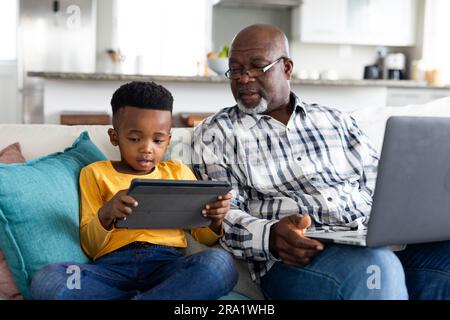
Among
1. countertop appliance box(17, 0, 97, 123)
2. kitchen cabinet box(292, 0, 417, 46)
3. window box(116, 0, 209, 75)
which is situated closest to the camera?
countertop appliance box(17, 0, 97, 123)

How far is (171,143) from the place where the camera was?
183 centimetres

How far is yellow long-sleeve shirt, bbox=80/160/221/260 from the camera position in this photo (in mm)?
1494

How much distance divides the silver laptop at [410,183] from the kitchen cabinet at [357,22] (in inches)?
200

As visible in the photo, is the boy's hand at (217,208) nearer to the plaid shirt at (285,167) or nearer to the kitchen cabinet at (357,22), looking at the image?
the plaid shirt at (285,167)

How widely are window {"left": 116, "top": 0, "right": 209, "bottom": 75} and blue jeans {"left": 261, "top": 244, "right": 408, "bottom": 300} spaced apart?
543 cm

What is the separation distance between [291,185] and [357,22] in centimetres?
489

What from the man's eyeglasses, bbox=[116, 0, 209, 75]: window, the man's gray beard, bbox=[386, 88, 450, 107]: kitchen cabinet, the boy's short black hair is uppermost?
bbox=[116, 0, 209, 75]: window

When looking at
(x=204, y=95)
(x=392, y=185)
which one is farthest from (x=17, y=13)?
(x=392, y=185)

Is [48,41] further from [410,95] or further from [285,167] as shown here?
[285,167]

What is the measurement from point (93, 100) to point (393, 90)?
2.50 m

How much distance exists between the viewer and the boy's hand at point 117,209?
1315mm

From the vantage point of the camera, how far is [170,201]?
4.37 ft

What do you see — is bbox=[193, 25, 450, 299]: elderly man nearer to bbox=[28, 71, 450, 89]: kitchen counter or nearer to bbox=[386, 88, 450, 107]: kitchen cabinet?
bbox=[28, 71, 450, 89]: kitchen counter

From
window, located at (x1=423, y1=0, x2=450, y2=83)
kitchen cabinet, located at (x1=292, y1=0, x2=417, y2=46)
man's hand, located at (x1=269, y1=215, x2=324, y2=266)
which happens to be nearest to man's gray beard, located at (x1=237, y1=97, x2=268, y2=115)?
man's hand, located at (x1=269, y1=215, x2=324, y2=266)
